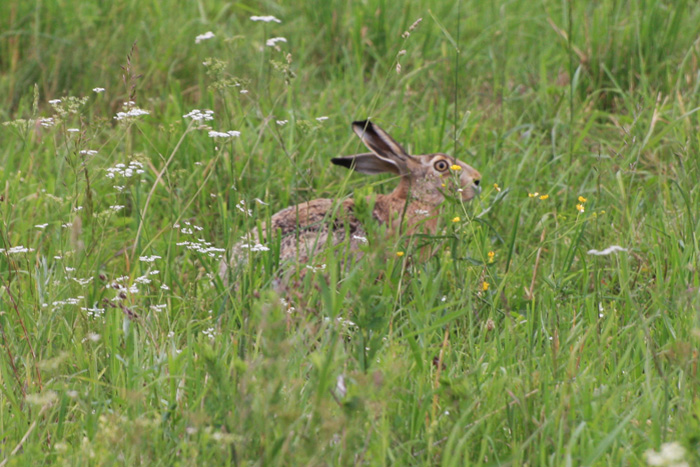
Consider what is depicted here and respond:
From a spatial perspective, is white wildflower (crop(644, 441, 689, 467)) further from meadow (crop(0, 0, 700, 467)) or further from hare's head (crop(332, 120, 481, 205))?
hare's head (crop(332, 120, 481, 205))

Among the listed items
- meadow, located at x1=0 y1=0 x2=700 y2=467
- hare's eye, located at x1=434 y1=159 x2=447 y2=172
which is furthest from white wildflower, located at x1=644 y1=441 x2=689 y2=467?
hare's eye, located at x1=434 y1=159 x2=447 y2=172

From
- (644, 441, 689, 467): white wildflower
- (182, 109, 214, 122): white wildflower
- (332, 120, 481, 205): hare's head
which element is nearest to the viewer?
(644, 441, 689, 467): white wildflower

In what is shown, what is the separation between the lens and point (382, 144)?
5.77 m

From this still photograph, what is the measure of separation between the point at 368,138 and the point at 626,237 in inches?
78.4

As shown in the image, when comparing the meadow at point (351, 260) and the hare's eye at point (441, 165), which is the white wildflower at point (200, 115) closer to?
the meadow at point (351, 260)

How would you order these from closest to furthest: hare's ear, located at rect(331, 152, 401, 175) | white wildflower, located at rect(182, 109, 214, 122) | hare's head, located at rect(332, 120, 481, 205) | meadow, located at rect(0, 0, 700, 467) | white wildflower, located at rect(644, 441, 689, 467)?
1. white wildflower, located at rect(644, 441, 689, 467)
2. meadow, located at rect(0, 0, 700, 467)
3. white wildflower, located at rect(182, 109, 214, 122)
4. hare's head, located at rect(332, 120, 481, 205)
5. hare's ear, located at rect(331, 152, 401, 175)

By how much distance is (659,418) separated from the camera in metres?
2.72

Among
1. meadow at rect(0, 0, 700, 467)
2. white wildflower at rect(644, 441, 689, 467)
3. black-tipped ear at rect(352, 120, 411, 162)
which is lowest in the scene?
black-tipped ear at rect(352, 120, 411, 162)

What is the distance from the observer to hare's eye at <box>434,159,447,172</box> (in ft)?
18.7

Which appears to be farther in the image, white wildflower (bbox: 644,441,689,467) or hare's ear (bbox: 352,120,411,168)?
hare's ear (bbox: 352,120,411,168)

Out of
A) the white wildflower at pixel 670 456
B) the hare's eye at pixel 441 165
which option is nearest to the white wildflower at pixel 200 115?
the hare's eye at pixel 441 165

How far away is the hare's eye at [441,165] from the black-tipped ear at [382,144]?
0.62 feet

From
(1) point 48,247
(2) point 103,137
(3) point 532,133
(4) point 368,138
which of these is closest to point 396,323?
(1) point 48,247

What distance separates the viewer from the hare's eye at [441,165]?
18.7 ft
